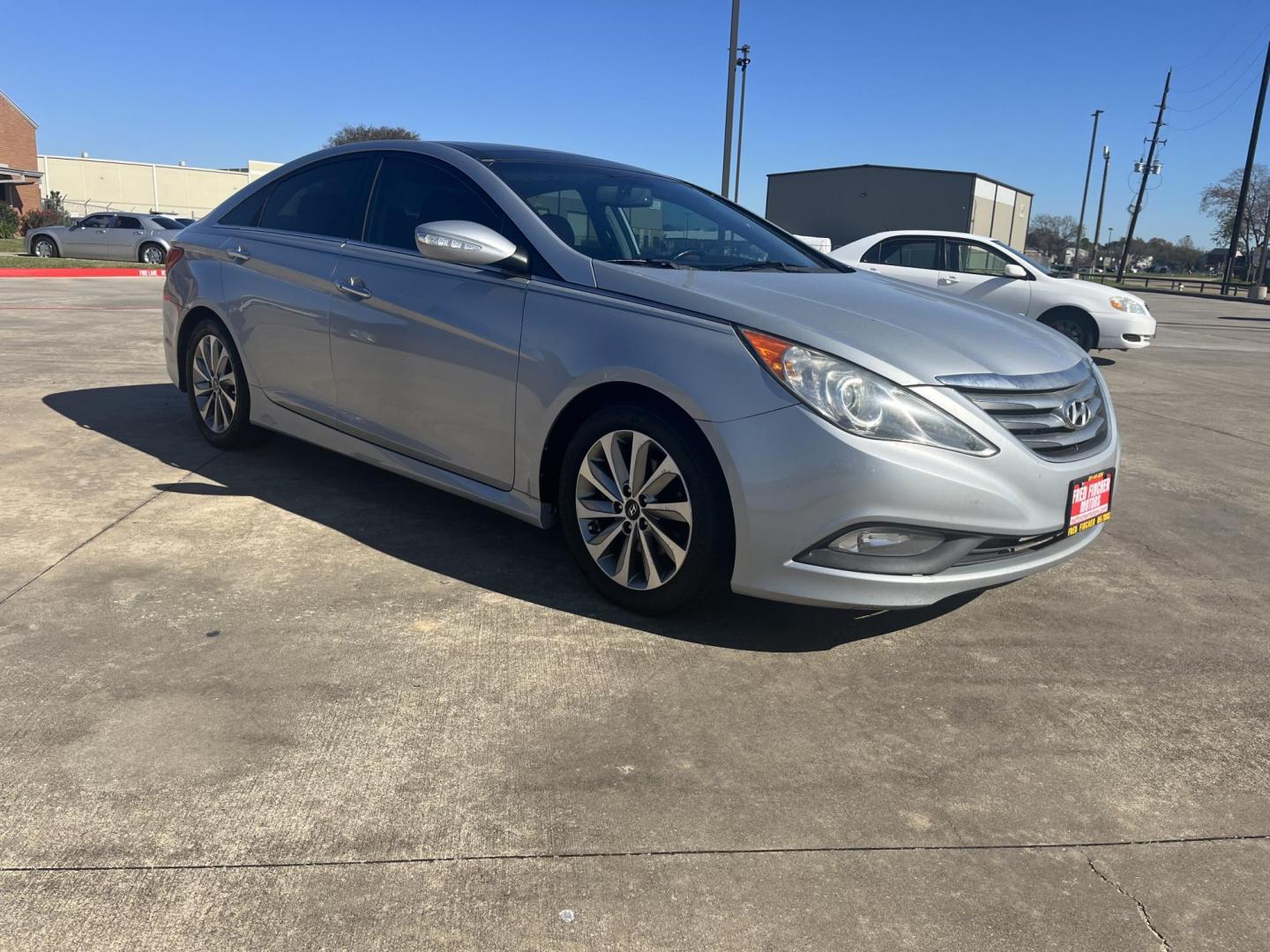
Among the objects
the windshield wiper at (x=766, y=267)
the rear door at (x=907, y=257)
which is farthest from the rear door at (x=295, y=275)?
the rear door at (x=907, y=257)

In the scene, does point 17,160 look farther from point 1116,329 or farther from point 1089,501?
point 1089,501

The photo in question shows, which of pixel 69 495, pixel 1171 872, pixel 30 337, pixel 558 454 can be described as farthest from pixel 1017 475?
pixel 30 337

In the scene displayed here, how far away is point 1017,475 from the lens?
3.10 meters

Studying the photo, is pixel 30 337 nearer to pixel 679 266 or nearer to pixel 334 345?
pixel 334 345

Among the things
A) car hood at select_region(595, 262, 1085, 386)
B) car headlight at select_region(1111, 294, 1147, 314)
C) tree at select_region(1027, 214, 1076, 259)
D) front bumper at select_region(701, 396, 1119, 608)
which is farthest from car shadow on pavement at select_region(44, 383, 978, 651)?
tree at select_region(1027, 214, 1076, 259)

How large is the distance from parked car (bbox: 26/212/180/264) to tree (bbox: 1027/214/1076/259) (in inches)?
3513

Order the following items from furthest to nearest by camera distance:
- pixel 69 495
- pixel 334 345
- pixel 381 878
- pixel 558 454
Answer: pixel 69 495
pixel 334 345
pixel 558 454
pixel 381 878

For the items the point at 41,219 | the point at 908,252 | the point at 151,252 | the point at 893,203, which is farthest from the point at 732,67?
→ the point at 41,219

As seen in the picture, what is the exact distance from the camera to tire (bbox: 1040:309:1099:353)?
1192 centimetres

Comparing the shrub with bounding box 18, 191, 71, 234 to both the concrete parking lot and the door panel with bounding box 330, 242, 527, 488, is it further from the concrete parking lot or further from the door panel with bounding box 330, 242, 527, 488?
the concrete parking lot

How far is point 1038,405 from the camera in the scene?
3254mm

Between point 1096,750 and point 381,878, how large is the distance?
6.34ft

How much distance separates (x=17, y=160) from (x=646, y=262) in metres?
54.1

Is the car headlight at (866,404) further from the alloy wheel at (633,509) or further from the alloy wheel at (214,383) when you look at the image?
the alloy wheel at (214,383)
